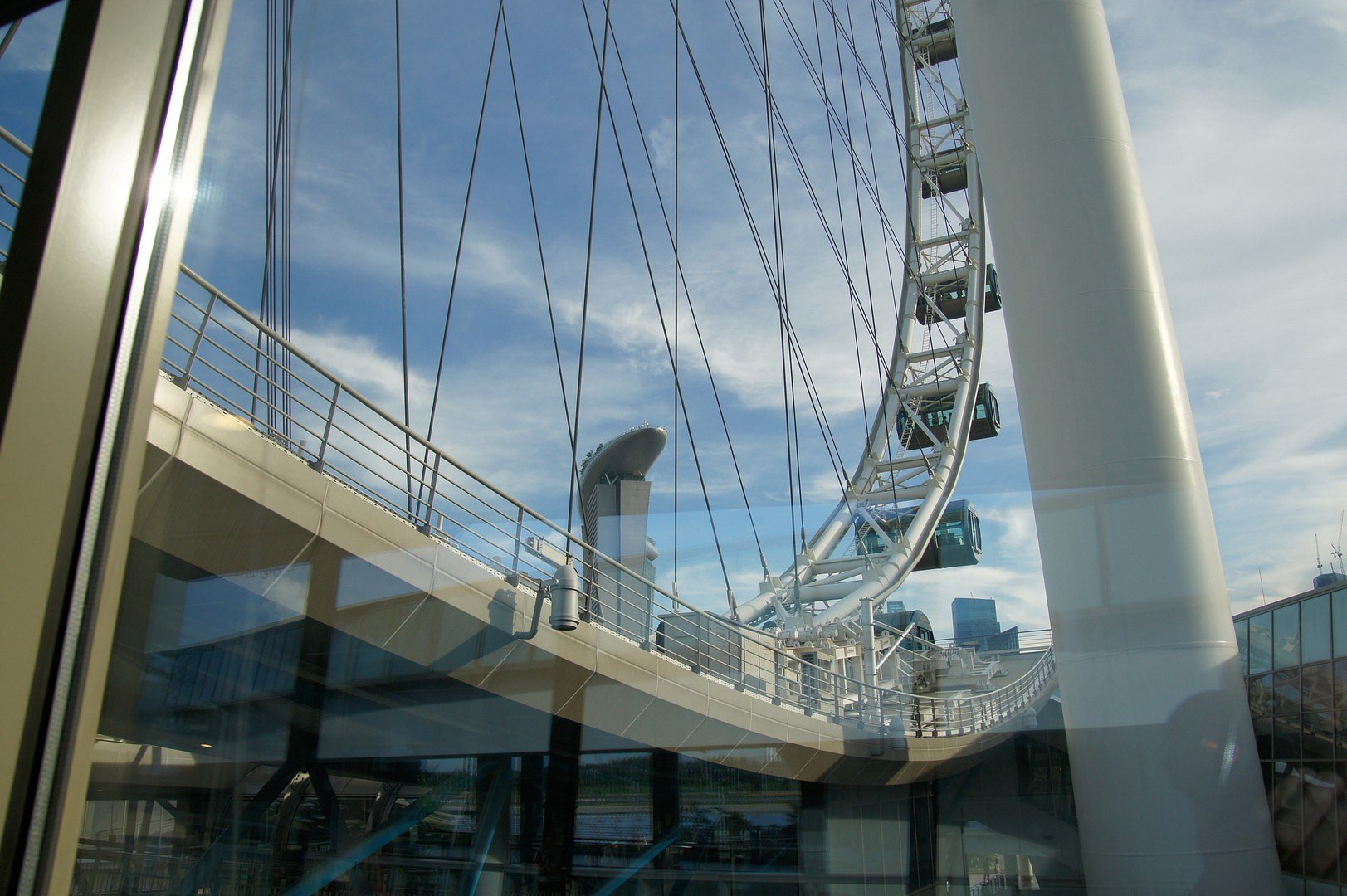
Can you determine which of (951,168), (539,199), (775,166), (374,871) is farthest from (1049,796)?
(951,168)

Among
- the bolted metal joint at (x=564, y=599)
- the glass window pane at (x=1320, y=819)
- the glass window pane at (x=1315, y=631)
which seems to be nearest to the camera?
the glass window pane at (x=1320, y=819)

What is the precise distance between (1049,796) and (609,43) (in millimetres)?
5685

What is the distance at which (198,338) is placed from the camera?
1.74 metres

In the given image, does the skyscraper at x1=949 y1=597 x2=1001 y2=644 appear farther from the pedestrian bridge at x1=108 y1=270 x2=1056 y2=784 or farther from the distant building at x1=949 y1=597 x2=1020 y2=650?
the pedestrian bridge at x1=108 y1=270 x2=1056 y2=784

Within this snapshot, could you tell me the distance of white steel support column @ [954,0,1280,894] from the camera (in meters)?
4.32

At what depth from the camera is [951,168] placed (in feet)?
48.1

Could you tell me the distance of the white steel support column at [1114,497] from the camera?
14.2 ft

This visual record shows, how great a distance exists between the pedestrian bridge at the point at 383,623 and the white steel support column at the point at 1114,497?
0.44m

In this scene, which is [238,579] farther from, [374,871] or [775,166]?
[775,166]

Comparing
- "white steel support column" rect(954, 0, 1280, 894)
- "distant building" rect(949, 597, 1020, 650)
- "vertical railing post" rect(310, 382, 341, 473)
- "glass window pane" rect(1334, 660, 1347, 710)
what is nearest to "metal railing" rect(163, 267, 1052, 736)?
"vertical railing post" rect(310, 382, 341, 473)

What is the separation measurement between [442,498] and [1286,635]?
3860 mm

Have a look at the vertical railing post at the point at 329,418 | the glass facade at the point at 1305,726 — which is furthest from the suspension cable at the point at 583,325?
the glass facade at the point at 1305,726

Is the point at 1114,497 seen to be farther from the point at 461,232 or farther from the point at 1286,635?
the point at 461,232

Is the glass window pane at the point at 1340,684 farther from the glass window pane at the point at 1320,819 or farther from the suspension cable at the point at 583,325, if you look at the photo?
the suspension cable at the point at 583,325
